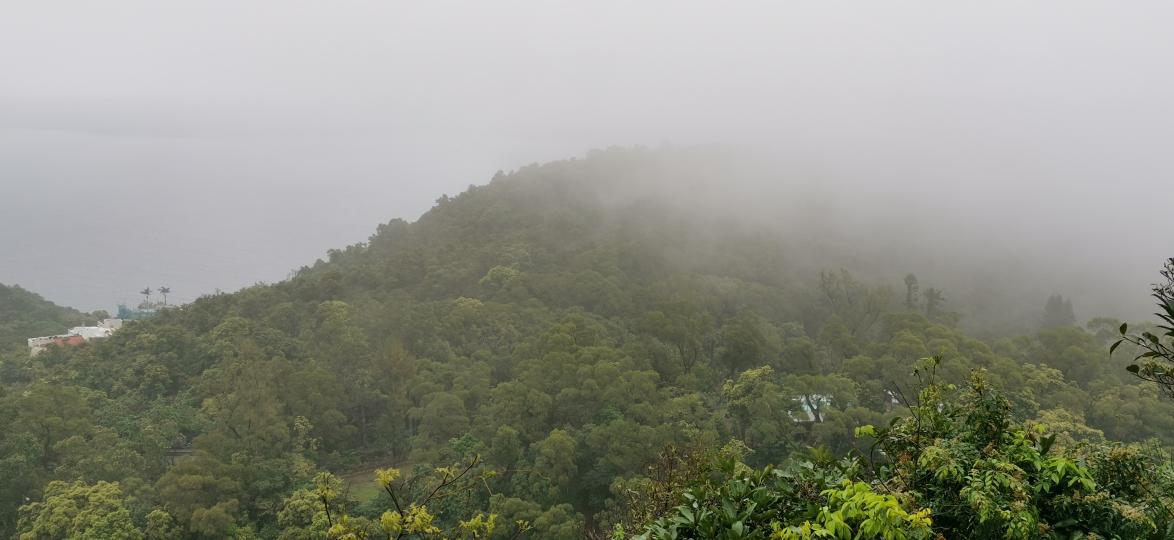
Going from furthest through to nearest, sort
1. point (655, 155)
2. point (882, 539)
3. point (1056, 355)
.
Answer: point (655, 155) → point (1056, 355) → point (882, 539)

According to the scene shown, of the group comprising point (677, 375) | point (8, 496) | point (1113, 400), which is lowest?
point (1113, 400)

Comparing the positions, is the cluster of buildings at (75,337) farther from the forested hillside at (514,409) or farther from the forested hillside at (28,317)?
the forested hillside at (514,409)

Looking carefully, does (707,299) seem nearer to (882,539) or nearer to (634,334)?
(634,334)

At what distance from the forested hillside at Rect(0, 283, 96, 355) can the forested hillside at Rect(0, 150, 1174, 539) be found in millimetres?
13532

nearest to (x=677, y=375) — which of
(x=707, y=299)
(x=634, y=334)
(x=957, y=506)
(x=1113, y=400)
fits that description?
(x=634, y=334)

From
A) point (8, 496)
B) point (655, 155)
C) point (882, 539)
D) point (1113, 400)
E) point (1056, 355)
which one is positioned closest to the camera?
point (882, 539)

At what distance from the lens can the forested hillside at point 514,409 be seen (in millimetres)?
3887

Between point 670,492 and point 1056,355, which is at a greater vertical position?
point 670,492

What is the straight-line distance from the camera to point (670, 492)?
5531mm

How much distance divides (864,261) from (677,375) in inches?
1350

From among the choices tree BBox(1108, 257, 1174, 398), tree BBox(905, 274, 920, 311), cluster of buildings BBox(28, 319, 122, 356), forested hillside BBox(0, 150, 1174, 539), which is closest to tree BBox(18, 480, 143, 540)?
forested hillside BBox(0, 150, 1174, 539)

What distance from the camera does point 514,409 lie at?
65.0ft

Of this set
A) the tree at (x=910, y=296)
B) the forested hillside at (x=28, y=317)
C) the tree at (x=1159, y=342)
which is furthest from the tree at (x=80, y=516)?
the tree at (x=910, y=296)

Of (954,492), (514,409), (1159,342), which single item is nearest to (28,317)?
(514,409)
